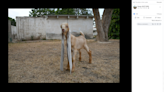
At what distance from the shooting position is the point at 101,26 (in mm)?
8000

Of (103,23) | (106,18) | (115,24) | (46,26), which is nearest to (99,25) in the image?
(103,23)

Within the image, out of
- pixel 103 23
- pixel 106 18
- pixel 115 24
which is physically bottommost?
pixel 103 23

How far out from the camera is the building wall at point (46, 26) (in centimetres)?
1188

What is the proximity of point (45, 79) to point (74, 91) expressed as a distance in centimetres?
Result: 114

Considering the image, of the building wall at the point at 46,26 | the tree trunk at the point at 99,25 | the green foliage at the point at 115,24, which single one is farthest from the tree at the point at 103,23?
the building wall at the point at 46,26

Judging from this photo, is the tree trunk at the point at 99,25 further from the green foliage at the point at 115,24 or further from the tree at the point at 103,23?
the green foliage at the point at 115,24

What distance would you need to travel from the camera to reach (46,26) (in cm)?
1320

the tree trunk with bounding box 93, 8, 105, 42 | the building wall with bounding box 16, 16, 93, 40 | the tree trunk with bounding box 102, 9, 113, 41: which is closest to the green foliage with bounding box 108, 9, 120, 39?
the tree trunk with bounding box 102, 9, 113, 41

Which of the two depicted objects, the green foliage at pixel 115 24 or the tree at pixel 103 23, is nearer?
the tree at pixel 103 23

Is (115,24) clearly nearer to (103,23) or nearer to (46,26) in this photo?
(103,23)

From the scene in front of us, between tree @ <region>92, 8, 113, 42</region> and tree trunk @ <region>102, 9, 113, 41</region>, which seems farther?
tree trunk @ <region>102, 9, 113, 41</region>

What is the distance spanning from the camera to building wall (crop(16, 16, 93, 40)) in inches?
468

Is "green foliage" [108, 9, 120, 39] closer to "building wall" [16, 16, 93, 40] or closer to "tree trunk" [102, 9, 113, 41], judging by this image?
"tree trunk" [102, 9, 113, 41]
